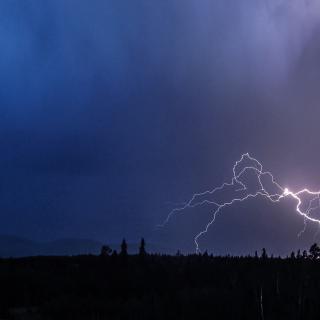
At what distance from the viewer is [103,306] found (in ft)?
70.4

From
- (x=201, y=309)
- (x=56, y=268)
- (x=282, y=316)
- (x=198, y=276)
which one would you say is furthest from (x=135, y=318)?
(x=56, y=268)

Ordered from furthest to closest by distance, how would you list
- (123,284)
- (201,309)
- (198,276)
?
(198,276) → (123,284) → (201,309)

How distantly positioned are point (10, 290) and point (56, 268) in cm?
978

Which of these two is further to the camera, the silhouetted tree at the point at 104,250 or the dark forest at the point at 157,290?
the silhouetted tree at the point at 104,250

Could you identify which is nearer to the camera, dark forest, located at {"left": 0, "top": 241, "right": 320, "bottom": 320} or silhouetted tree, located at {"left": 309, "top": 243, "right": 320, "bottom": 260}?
dark forest, located at {"left": 0, "top": 241, "right": 320, "bottom": 320}

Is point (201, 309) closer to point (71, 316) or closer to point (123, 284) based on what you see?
point (71, 316)

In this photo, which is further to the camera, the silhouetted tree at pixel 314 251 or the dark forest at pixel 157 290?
the silhouetted tree at pixel 314 251

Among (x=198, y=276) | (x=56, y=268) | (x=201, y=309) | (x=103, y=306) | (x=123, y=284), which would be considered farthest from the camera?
(x=56, y=268)

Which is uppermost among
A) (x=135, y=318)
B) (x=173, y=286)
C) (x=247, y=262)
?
(x=247, y=262)

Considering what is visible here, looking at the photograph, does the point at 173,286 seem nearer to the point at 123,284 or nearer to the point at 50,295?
the point at 123,284

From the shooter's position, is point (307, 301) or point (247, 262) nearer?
point (307, 301)

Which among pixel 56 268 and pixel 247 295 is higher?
pixel 56 268

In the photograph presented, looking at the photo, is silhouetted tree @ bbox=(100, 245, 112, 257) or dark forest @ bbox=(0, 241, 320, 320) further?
silhouetted tree @ bbox=(100, 245, 112, 257)

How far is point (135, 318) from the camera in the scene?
743 inches
